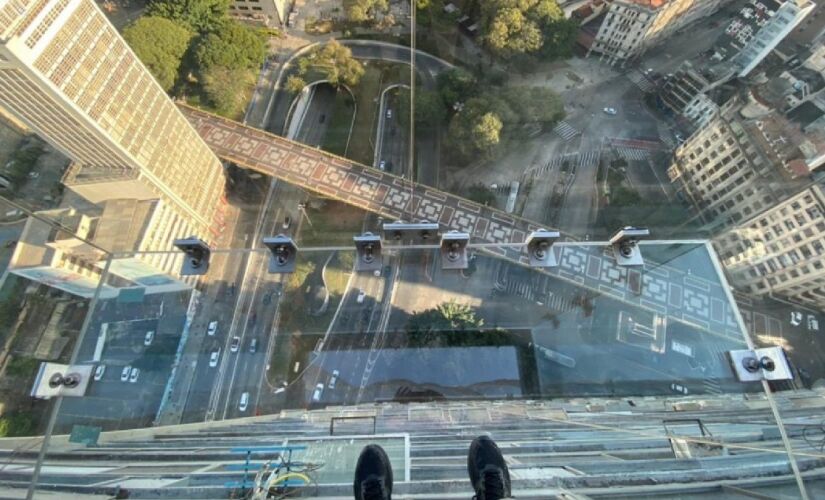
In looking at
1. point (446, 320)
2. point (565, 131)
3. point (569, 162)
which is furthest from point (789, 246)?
point (446, 320)

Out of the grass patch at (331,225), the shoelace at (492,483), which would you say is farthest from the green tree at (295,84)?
the shoelace at (492,483)

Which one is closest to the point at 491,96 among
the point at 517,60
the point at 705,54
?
the point at 517,60

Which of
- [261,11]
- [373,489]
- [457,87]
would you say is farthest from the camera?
[261,11]

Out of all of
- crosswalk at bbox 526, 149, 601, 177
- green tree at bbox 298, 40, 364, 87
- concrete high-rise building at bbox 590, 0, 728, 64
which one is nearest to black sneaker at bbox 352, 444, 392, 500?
crosswalk at bbox 526, 149, 601, 177

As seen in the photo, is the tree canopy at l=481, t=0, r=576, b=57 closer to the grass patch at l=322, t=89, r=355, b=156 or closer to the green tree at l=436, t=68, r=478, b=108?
the green tree at l=436, t=68, r=478, b=108

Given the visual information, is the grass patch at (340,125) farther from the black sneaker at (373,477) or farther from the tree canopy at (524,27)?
the black sneaker at (373,477)

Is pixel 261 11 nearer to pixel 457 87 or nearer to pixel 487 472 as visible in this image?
pixel 457 87

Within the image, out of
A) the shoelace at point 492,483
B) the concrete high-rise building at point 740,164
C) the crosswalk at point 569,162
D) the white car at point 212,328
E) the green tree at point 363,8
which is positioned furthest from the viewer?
the green tree at point 363,8
